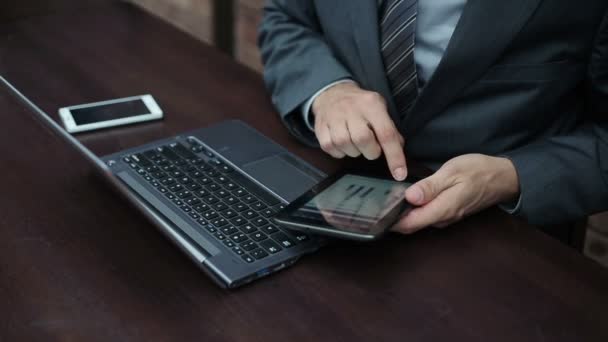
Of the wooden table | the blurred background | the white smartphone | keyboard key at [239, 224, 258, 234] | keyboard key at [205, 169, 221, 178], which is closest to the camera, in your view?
the wooden table

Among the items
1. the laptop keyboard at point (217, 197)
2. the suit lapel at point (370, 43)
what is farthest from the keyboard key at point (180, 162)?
the suit lapel at point (370, 43)

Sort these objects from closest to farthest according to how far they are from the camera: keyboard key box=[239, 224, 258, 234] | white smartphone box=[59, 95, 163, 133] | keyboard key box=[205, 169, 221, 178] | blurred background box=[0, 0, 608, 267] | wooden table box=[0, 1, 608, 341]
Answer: wooden table box=[0, 1, 608, 341] → keyboard key box=[239, 224, 258, 234] → keyboard key box=[205, 169, 221, 178] → white smartphone box=[59, 95, 163, 133] → blurred background box=[0, 0, 608, 267]

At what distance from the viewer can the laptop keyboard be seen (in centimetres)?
75

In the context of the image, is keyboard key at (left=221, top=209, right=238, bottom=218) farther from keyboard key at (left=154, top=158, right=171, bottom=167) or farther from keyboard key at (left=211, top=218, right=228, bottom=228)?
keyboard key at (left=154, top=158, right=171, bottom=167)

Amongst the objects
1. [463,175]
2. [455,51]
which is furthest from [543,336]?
[455,51]

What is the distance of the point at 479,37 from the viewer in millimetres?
938

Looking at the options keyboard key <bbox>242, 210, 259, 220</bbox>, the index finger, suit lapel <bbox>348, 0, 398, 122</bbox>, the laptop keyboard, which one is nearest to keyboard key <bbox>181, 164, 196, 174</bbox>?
the laptop keyboard

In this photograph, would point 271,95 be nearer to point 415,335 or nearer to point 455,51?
point 455,51

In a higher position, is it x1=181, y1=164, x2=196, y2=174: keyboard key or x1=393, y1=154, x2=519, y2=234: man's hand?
x1=181, y1=164, x2=196, y2=174: keyboard key

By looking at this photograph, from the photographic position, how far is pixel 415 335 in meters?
0.66

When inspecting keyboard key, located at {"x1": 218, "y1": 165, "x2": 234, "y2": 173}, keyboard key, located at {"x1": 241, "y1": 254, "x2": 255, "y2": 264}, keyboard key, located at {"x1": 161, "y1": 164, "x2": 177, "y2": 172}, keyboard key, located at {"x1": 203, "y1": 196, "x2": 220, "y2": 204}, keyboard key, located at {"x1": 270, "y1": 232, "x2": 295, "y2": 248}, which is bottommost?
keyboard key, located at {"x1": 270, "y1": 232, "x2": 295, "y2": 248}

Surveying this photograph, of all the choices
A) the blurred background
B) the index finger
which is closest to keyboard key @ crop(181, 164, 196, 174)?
the index finger

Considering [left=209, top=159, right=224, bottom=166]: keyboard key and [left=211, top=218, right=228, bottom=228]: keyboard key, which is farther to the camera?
[left=209, top=159, right=224, bottom=166]: keyboard key

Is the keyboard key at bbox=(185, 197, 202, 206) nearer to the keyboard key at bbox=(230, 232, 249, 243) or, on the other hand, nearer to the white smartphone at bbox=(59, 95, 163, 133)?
the keyboard key at bbox=(230, 232, 249, 243)
